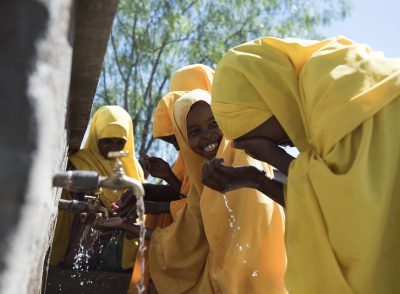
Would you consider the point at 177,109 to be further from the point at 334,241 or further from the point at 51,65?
the point at 51,65

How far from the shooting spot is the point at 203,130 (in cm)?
393

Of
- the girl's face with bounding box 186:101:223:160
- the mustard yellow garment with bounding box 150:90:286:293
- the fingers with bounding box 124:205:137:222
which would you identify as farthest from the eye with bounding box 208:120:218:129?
the fingers with bounding box 124:205:137:222

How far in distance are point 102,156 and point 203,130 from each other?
76.8 inches

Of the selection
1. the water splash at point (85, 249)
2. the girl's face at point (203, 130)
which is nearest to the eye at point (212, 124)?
the girl's face at point (203, 130)

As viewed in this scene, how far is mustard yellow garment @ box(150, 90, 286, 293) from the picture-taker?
346 cm

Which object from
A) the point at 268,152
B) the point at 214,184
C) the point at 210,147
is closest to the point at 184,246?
the point at 210,147

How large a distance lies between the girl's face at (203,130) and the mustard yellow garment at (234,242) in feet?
0.14

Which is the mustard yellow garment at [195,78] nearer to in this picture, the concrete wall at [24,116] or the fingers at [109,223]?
the fingers at [109,223]

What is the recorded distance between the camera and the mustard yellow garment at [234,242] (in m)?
3.46

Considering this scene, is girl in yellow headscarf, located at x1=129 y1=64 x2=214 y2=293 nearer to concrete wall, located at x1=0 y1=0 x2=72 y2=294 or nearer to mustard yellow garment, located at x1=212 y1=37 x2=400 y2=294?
mustard yellow garment, located at x1=212 y1=37 x2=400 y2=294

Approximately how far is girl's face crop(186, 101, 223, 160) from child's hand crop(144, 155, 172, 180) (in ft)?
1.96

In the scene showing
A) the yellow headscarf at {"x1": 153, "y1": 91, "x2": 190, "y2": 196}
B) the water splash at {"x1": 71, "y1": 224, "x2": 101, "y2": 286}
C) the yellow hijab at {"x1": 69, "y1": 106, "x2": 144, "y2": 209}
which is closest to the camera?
the yellow headscarf at {"x1": 153, "y1": 91, "x2": 190, "y2": 196}

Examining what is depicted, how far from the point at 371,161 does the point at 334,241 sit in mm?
310

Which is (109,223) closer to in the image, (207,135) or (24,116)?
(207,135)
